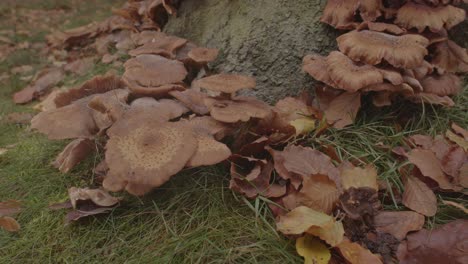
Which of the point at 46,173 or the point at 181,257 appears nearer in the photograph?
the point at 181,257

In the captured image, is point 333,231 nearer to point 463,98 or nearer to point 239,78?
point 239,78

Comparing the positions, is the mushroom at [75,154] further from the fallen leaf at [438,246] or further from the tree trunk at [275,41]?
the fallen leaf at [438,246]

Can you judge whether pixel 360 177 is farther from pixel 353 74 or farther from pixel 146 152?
pixel 146 152

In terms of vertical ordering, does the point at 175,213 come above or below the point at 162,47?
below

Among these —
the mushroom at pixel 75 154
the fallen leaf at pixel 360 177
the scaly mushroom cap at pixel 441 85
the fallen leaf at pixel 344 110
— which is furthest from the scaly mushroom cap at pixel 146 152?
the scaly mushroom cap at pixel 441 85

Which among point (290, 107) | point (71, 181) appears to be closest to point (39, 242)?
point (71, 181)

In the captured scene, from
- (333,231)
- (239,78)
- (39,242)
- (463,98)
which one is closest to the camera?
(333,231)

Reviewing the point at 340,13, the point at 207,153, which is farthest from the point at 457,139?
the point at 207,153
